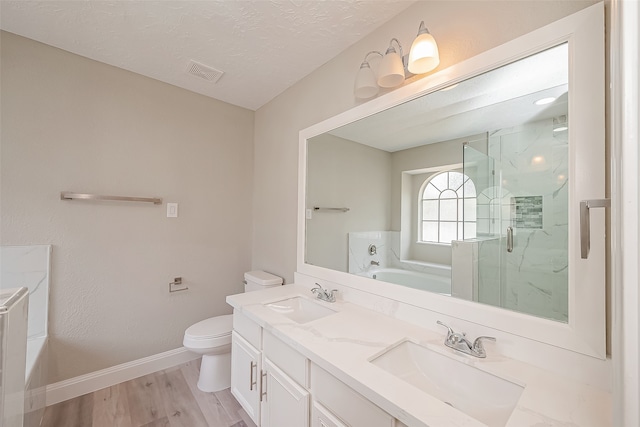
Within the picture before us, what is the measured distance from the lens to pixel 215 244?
2361mm

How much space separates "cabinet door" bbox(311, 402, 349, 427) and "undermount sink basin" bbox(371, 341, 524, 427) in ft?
0.76

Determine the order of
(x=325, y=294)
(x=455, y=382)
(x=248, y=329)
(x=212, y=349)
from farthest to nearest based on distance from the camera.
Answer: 1. (x=212, y=349)
2. (x=325, y=294)
3. (x=248, y=329)
4. (x=455, y=382)

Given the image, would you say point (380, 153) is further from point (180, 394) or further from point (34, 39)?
point (34, 39)

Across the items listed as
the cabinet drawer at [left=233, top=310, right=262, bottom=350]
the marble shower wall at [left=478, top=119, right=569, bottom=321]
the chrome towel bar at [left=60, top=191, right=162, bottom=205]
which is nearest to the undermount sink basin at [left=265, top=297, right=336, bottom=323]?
the cabinet drawer at [left=233, top=310, right=262, bottom=350]

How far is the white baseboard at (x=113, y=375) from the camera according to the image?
1.68m

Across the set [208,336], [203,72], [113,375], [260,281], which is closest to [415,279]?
[260,281]

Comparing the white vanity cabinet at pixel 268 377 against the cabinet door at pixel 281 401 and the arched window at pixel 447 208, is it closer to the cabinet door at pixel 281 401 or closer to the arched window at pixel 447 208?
the cabinet door at pixel 281 401

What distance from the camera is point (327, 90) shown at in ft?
5.87

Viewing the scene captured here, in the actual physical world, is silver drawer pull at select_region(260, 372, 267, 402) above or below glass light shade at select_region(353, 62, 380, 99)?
below

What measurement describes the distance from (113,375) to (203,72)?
7.71 feet

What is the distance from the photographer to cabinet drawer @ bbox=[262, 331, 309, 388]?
1048 mm

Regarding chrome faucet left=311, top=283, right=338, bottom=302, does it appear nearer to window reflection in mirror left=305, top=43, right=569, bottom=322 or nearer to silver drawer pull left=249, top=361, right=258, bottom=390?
window reflection in mirror left=305, top=43, right=569, bottom=322

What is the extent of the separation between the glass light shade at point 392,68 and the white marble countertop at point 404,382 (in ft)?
4.01

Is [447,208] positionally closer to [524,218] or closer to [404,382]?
[524,218]
